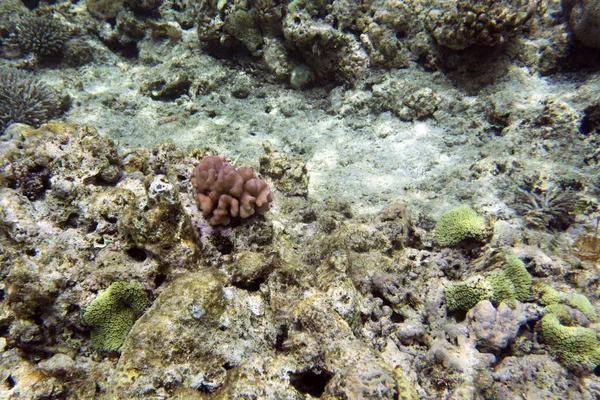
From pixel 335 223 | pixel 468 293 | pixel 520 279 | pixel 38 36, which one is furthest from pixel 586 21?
pixel 38 36

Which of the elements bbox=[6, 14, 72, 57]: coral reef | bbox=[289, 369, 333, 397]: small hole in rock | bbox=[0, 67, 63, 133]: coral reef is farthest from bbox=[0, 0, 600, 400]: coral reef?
bbox=[6, 14, 72, 57]: coral reef

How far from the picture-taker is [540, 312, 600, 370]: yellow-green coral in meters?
2.51

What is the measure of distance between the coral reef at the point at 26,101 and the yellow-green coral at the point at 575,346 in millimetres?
8484

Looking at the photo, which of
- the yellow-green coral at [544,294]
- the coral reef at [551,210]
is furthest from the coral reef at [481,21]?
the yellow-green coral at [544,294]

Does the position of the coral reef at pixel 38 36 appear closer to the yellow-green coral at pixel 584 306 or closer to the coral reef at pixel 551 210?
the coral reef at pixel 551 210

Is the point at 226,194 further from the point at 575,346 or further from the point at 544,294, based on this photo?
the point at 575,346

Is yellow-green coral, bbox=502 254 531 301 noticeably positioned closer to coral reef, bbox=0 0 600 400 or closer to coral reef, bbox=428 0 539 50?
coral reef, bbox=0 0 600 400

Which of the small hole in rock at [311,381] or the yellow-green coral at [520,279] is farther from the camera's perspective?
the yellow-green coral at [520,279]

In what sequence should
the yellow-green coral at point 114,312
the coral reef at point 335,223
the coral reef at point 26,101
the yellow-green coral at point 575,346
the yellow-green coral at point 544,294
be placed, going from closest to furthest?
the coral reef at point 335,223, the yellow-green coral at point 575,346, the yellow-green coral at point 114,312, the yellow-green coral at point 544,294, the coral reef at point 26,101

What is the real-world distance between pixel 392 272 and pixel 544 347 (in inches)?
53.8

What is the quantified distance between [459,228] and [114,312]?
11.6 ft

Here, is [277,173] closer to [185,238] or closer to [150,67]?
[185,238]

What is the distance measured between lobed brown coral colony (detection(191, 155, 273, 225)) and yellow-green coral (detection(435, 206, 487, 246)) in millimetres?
2030

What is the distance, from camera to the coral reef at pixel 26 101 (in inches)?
236
